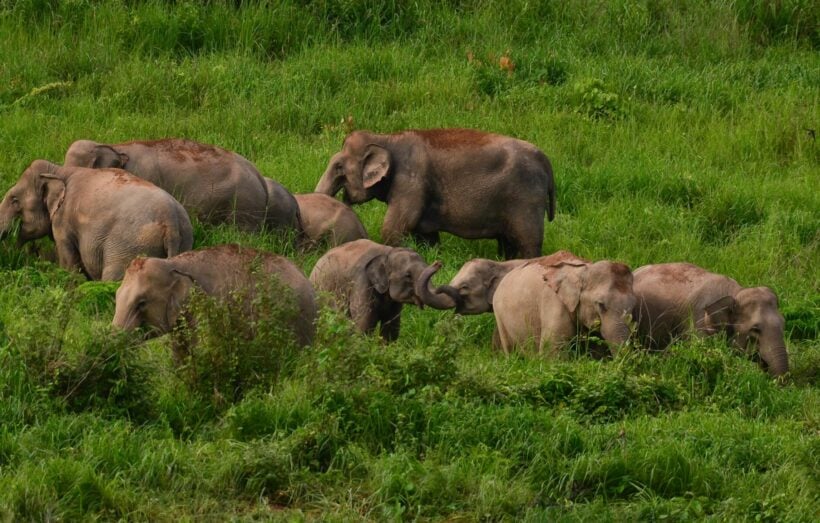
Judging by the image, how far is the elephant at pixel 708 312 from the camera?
10.5m

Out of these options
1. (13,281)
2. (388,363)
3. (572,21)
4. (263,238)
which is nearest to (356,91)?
(572,21)

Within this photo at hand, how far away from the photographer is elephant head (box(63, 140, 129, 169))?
12.7 m

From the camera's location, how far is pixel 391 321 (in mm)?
11406

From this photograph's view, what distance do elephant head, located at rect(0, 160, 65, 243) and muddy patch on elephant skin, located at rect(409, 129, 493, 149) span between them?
117 inches

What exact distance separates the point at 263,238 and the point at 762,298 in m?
3.74

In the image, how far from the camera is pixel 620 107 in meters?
16.0

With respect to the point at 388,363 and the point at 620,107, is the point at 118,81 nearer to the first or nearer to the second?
the point at 620,107

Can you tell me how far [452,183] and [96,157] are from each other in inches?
Answer: 104

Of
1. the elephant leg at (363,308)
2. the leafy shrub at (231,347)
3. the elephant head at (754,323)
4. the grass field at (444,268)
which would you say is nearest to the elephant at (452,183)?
the grass field at (444,268)

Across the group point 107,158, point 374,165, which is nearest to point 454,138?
point 374,165

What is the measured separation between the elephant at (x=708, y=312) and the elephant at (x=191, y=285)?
2.20m

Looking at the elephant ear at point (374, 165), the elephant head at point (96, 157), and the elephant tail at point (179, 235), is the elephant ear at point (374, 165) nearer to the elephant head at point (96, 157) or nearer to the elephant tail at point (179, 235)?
the elephant head at point (96, 157)

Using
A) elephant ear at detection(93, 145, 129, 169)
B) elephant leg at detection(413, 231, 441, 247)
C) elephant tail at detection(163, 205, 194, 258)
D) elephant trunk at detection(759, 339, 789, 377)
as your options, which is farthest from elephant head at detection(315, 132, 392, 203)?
elephant trunk at detection(759, 339, 789, 377)

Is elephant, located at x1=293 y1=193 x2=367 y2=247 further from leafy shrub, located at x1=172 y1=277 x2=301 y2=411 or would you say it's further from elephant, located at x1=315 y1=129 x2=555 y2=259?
leafy shrub, located at x1=172 y1=277 x2=301 y2=411
